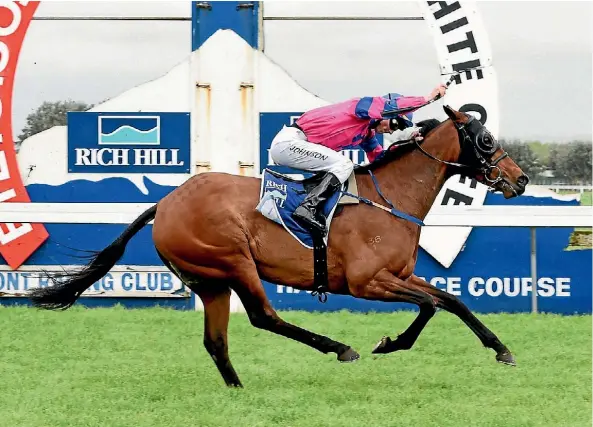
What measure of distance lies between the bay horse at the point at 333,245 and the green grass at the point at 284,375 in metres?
0.32

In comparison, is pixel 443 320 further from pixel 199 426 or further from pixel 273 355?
pixel 199 426

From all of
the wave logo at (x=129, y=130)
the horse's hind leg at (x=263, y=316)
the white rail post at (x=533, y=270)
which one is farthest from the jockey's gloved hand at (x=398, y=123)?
the wave logo at (x=129, y=130)

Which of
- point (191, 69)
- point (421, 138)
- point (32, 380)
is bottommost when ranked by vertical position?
point (32, 380)

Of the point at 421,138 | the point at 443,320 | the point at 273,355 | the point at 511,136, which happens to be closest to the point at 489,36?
the point at 511,136

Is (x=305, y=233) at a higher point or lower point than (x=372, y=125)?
lower

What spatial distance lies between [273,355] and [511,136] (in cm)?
334

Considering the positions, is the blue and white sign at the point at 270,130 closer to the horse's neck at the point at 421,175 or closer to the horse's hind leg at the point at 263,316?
the horse's neck at the point at 421,175

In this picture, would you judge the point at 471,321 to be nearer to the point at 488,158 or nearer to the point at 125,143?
the point at 488,158

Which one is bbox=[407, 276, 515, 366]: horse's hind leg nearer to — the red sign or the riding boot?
the riding boot

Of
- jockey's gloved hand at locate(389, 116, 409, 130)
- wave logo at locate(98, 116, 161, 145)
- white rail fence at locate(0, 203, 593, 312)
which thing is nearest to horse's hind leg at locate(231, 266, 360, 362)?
jockey's gloved hand at locate(389, 116, 409, 130)

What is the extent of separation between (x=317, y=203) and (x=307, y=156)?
0.34 m

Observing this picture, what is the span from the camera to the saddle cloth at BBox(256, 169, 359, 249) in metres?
5.48

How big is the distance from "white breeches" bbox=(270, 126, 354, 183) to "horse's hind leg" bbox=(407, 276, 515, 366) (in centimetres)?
76

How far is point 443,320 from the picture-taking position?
8.16 m
